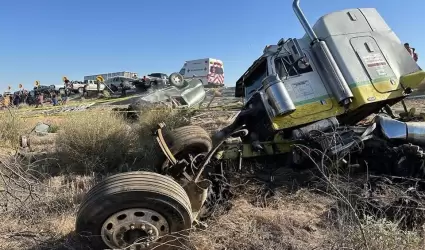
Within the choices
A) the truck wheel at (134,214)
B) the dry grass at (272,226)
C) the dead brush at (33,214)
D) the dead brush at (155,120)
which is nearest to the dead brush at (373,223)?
the dry grass at (272,226)

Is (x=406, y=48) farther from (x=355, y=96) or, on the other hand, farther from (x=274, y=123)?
(x=274, y=123)

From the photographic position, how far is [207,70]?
33.2m

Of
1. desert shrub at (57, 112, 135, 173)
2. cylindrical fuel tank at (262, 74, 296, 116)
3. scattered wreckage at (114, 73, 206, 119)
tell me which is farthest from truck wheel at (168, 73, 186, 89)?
cylindrical fuel tank at (262, 74, 296, 116)

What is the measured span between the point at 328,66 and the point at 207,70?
27.9 meters

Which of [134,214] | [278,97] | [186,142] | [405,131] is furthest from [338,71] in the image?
[134,214]

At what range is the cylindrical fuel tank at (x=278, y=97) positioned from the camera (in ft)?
17.3

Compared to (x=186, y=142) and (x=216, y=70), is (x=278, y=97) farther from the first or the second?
(x=216, y=70)

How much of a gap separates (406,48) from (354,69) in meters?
1.06

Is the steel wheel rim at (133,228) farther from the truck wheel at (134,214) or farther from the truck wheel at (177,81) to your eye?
the truck wheel at (177,81)

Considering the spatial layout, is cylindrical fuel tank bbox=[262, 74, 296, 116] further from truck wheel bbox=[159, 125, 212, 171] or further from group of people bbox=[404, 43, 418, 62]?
group of people bbox=[404, 43, 418, 62]

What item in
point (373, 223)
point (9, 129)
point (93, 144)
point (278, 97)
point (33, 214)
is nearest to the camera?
point (373, 223)

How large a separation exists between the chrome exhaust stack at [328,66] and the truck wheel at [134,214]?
3.30 meters

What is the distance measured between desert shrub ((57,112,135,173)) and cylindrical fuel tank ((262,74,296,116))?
308 centimetres

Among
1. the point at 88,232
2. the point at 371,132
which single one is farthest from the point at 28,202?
the point at 371,132
